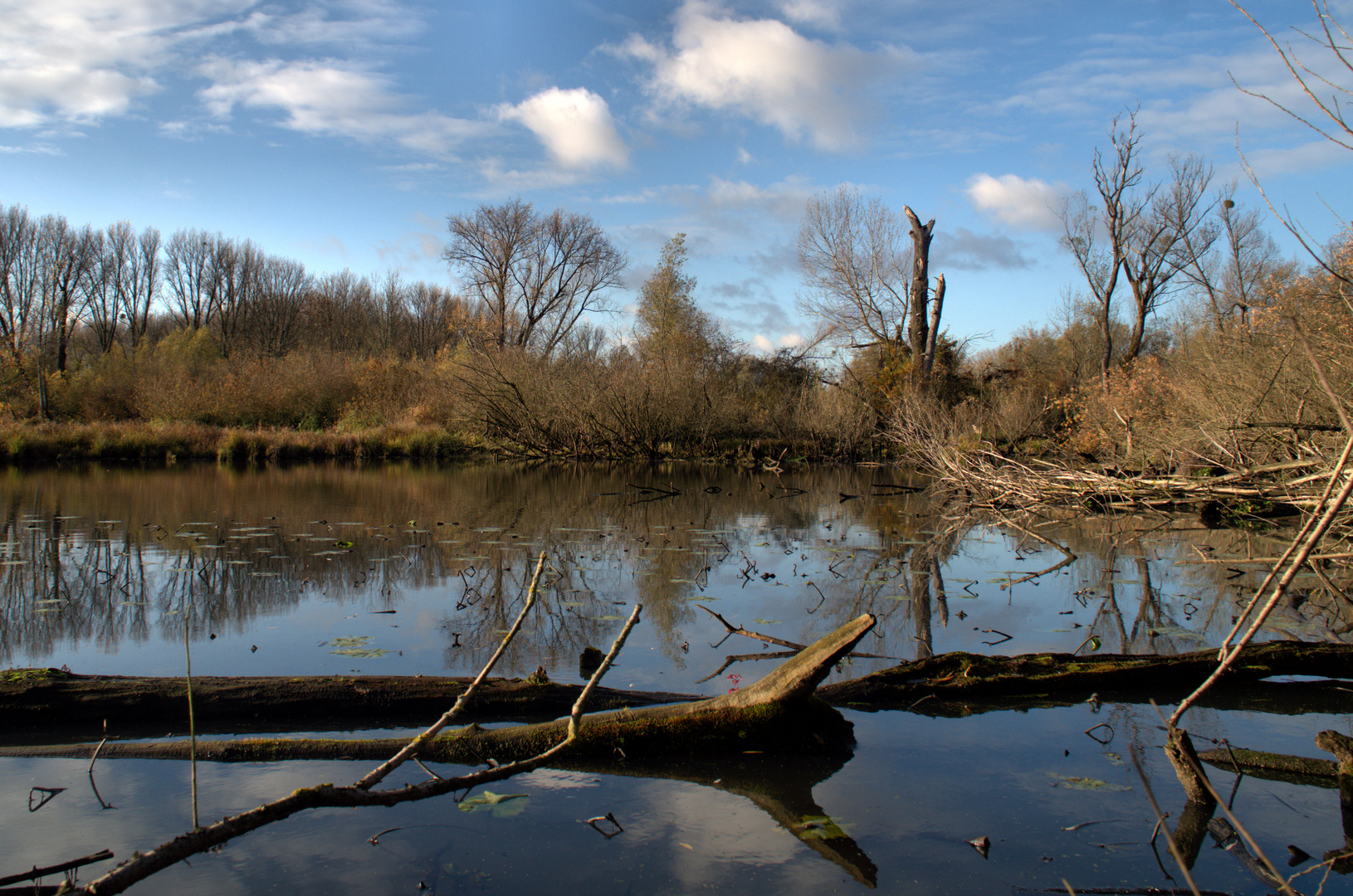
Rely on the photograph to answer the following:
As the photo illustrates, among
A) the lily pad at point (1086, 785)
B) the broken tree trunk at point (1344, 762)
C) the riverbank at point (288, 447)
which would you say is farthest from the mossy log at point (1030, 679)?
the riverbank at point (288, 447)

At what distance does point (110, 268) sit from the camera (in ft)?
160

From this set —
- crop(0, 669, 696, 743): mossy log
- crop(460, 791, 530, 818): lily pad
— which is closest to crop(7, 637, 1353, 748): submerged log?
crop(0, 669, 696, 743): mossy log

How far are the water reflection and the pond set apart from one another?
0.04m

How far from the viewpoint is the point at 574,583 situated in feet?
22.7

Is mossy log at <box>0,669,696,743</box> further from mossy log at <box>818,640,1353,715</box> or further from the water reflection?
mossy log at <box>818,640,1353,715</box>

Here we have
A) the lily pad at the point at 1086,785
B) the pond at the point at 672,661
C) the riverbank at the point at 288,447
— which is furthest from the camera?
the riverbank at the point at 288,447

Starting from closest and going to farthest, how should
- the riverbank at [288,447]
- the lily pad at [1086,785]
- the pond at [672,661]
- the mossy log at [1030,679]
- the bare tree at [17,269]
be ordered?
the pond at [672,661] < the lily pad at [1086,785] < the mossy log at [1030,679] < the riverbank at [288,447] < the bare tree at [17,269]

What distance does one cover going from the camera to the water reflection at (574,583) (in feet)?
16.4

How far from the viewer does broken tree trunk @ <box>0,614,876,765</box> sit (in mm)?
3107

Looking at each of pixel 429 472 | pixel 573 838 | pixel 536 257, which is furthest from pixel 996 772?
pixel 536 257

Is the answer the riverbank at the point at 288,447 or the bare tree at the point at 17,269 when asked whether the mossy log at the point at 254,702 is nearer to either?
the riverbank at the point at 288,447

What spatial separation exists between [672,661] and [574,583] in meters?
2.43

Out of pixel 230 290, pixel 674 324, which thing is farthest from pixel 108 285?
pixel 674 324

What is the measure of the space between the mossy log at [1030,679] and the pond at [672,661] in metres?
0.15
